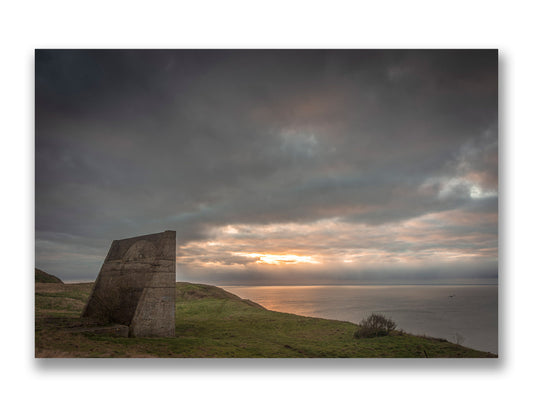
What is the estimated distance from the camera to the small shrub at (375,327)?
22.0ft

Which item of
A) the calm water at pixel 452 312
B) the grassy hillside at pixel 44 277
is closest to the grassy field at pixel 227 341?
the grassy hillside at pixel 44 277

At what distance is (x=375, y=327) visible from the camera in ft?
22.4

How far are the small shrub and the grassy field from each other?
18 centimetres

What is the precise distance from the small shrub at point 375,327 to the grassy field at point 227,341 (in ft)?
0.60

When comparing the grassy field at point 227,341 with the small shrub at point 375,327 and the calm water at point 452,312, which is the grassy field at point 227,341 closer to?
the small shrub at point 375,327

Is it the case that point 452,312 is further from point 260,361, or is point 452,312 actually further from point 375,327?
point 260,361

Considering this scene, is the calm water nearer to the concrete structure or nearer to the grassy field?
the grassy field

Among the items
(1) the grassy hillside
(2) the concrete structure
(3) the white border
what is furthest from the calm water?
(1) the grassy hillside

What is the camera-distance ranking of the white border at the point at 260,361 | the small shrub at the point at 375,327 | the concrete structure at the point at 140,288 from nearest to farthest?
the white border at the point at 260,361 → the concrete structure at the point at 140,288 → the small shrub at the point at 375,327

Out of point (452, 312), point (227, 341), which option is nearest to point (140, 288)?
point (227, 341)

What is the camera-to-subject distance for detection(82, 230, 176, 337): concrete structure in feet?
19.6

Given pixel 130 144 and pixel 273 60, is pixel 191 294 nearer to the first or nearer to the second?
pixel 130 144

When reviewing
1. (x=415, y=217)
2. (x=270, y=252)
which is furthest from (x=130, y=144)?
(x=415, y=217)
